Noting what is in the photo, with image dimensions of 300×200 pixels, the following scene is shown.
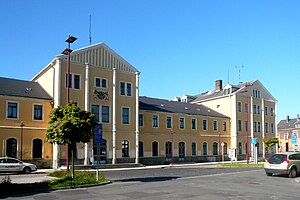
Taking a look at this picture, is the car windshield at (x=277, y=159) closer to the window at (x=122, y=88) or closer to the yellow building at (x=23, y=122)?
the window at (x=122, y=88)

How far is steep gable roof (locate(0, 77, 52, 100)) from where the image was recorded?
34.9 meters

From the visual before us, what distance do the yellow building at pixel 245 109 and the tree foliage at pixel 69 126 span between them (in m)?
39.3

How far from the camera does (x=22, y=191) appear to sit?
16.2 metres

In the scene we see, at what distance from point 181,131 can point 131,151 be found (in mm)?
10908

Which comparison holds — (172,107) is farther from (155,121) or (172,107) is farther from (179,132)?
(155,121)

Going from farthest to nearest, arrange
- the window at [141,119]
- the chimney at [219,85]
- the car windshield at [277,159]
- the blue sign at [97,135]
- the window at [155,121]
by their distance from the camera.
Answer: the chimney at [219,85]
the window at [155,121]
the window at [141,119]
the car windshield at [277,159]
the blue sign at [97,135]

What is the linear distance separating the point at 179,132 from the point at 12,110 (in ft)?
77.3

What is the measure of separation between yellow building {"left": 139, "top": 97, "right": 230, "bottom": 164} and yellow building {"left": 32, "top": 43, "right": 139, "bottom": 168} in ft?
13.1

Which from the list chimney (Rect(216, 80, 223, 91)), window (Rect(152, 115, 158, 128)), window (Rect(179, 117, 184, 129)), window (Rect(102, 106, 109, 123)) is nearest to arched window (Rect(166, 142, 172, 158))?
window (Rect(152, 115, 158, 128))

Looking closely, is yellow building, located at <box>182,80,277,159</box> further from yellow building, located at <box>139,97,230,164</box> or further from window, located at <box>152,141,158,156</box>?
window, located at <box>152,141,158,156</box>

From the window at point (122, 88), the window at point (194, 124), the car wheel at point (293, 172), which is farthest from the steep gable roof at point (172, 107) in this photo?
the car wheel at point (293, 172)

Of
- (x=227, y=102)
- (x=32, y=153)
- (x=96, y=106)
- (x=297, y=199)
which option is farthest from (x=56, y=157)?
(x=227, y=102)

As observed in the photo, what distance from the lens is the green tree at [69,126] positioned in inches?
772

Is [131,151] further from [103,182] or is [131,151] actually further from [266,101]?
[266,101]
